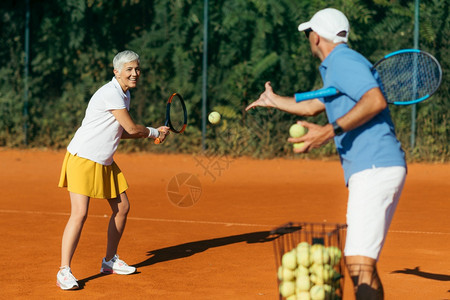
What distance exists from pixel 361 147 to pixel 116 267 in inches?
110

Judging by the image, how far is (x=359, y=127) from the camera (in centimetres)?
393

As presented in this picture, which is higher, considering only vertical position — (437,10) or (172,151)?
(437,10)

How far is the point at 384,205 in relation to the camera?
3875 millimetres

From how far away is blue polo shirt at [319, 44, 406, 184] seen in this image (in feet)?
12.6

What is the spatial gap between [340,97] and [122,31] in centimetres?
1301

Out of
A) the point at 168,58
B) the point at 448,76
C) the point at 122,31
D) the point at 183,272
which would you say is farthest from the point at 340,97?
the point at 122,31

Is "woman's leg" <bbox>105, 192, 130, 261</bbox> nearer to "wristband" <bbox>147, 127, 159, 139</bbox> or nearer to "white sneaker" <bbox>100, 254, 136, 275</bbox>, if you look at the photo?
"white sneaker" <bbox>100, 254, 136, 275</bbox>

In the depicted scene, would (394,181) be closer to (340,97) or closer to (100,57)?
(340,97)

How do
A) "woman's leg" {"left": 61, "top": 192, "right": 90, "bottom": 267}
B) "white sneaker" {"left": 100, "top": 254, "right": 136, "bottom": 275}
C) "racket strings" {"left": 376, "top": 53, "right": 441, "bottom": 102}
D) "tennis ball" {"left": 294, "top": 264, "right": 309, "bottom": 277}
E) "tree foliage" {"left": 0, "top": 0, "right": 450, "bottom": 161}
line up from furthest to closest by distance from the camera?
"tree foliage" {"left": 0, "top": 0, "right": 450, "bottom": 161} → "white sneaker" {"left": 100, "top": 254, "right": 136, "bottom": 275} → "woman's leg" {"left": 61, "top": 192, "right": 90, "bottom": 267} → "racket strings" {"left": 376, "top": 53, "right": 441, "bottom": 102} → "tennis ball" {"left": 294, "top": 264, "right": 309, "bottom": 277}

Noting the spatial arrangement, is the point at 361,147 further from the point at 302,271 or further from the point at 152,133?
the point at 152,133

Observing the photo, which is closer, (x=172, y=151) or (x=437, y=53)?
(x=437, y=53)

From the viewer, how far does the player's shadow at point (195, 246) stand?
6633mm

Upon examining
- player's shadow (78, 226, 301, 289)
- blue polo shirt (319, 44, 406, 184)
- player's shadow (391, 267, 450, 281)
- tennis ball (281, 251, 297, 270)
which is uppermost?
blue polo shirt (319, 44, 406, 184)

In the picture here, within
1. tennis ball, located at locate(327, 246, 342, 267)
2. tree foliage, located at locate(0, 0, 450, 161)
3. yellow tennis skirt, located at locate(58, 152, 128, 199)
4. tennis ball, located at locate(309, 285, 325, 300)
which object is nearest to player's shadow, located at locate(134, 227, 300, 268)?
yellow tennis skirt, located at locate(58, 152, 128, 199)
